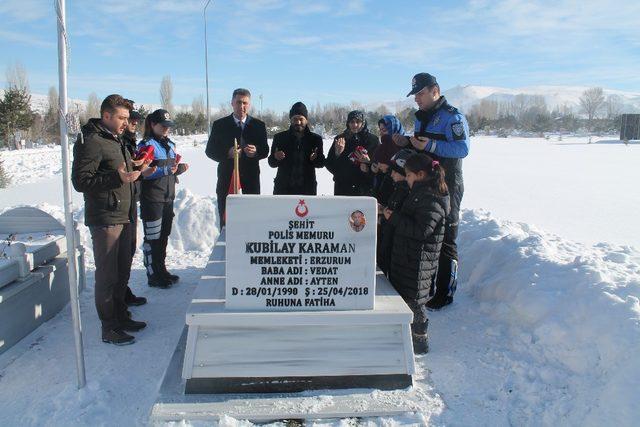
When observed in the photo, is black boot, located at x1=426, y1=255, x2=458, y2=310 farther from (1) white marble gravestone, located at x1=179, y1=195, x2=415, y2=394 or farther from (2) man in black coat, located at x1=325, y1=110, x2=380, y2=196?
(1) white marble gravestone, located at x1=179, y1=195, x2=415, y2=394

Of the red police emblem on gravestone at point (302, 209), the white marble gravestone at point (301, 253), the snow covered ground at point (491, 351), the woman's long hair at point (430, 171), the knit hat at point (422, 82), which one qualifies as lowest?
the snow covered ground at point (491, 351)

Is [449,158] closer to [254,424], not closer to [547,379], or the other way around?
[547,379]

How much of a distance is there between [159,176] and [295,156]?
4.82ft

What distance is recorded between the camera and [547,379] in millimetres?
3164

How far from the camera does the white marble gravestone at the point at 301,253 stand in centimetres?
311

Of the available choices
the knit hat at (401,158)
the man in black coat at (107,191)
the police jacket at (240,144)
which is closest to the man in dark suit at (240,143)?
the police jacket at (240,144)

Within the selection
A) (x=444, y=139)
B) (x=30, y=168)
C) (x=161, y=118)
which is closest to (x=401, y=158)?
(x=444, y=139)

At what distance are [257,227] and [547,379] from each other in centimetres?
216

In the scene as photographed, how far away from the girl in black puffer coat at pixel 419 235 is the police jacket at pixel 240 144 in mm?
2208

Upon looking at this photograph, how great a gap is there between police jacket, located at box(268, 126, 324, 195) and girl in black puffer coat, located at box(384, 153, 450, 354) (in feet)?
6.07

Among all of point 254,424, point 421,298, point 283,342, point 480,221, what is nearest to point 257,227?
point 283,342

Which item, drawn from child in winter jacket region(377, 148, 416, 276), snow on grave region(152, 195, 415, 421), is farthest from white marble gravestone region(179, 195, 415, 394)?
child in winter jacket region(377, 148, 416, 276)

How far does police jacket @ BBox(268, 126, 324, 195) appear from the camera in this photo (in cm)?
539

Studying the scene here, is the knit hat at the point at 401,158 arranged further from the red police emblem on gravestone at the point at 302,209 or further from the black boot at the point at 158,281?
the black boot at the point at 158,281
